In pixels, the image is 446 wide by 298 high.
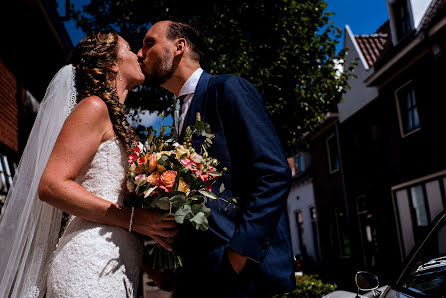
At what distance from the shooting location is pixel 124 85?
8.71ft

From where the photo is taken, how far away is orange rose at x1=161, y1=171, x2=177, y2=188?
187 centimetres

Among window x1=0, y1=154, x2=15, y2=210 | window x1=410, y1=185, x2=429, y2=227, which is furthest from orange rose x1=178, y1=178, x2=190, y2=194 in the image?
window x1=410, y1=185, x2=429, y2=227

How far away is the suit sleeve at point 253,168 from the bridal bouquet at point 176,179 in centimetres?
11

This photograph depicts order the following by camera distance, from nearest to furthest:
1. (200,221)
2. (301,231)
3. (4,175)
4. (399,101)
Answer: (200,221) < (4,175) < (399,101) < (301,231)

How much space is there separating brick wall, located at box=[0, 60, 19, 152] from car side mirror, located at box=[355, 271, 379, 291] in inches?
287

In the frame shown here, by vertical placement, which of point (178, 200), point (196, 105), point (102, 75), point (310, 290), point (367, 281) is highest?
point (102, 75)

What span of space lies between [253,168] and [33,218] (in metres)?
1.33

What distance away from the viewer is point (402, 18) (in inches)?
599

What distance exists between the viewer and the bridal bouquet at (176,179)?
1.84 metres

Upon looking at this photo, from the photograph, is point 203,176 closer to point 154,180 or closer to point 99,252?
point 154,180

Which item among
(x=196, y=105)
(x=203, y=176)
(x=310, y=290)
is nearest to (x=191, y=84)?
(x=196, y=105)

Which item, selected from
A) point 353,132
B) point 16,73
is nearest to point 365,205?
point 353,132

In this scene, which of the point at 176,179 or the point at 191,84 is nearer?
the point at 176,179

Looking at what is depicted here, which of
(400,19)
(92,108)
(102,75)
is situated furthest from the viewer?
(400,19)
